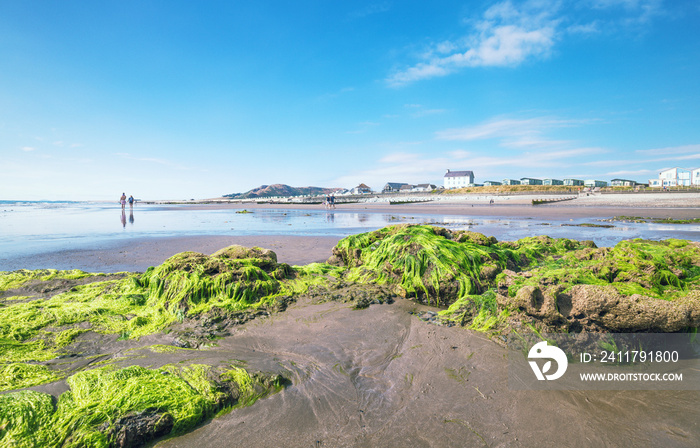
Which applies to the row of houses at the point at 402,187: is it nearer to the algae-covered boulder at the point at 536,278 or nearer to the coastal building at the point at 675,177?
the coastal building at the point at 675,177

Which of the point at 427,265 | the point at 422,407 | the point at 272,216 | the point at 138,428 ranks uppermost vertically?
the point at 272,216

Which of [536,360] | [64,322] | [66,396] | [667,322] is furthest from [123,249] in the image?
[667,322]

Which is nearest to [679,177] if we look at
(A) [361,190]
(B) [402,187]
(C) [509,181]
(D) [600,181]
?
(D) [600,181]

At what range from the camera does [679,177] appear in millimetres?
78188

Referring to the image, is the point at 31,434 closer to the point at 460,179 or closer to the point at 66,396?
the point at 66,396

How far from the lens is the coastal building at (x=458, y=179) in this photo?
99.7 metres

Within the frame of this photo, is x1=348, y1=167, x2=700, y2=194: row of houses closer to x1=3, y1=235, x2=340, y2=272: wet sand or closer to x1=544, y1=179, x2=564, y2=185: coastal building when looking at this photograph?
x1=544, y1=179, x2=564, y2=185: coastal building

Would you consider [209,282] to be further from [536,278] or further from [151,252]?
[151,252]

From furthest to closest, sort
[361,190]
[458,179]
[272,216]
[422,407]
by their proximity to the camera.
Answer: [361,190] → [458,179] → [272,216] → [422,407]

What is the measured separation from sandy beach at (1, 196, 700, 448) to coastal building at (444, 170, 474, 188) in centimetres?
10367

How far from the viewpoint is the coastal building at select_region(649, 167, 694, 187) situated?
253ft

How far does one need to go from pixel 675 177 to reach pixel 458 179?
175 feet
